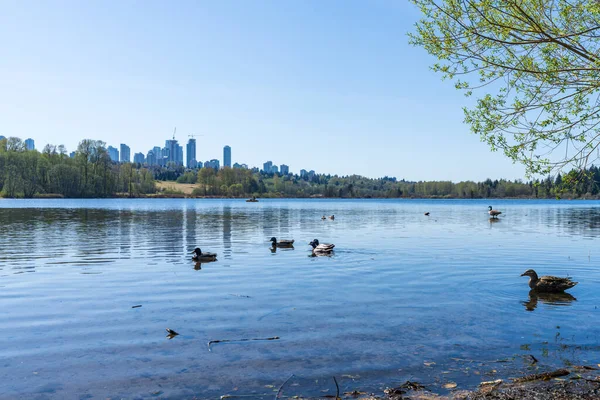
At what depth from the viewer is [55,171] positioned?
563 feet

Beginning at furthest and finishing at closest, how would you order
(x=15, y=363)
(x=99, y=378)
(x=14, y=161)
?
(x=14, y=161) < (x=15, y=363) < (x=99, y=378)

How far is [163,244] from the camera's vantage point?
1287 inches

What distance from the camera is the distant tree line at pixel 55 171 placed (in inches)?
6407

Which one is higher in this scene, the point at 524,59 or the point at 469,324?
the point at 524,59

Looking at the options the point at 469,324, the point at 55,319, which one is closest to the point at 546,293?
the point at 469,324

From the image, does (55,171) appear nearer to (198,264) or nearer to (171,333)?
(198,264)

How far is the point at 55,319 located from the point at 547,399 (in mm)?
11908

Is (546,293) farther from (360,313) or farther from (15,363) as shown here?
(15,363)

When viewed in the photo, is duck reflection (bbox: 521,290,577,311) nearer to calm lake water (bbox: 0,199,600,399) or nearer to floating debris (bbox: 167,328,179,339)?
calm lake water (bbox: 0,199,600,399)

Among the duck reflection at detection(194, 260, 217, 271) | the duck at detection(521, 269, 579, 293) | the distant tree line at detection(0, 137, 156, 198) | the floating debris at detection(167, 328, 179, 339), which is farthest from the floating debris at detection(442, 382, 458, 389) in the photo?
the distant tree line at detection(0, 137, 156, 198)

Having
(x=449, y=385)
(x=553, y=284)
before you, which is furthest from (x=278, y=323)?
(x=553, y=284)

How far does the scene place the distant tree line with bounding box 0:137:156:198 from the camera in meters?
163

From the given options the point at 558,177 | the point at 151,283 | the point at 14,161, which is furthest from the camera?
the point at 14,161

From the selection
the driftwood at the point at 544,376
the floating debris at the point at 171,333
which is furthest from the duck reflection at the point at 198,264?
the driftwood at the point at 544,376
